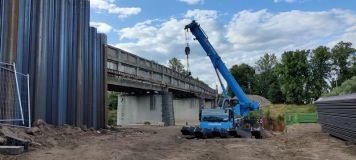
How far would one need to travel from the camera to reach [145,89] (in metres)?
39.6

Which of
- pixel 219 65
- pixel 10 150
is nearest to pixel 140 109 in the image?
pixel 219 65

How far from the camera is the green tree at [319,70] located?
3334 inches

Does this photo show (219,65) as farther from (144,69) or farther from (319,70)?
(319,70)

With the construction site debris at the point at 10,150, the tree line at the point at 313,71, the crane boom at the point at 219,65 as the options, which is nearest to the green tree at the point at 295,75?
the tree line at the point at 313,71

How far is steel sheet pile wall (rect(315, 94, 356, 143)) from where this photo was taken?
48.3 ft

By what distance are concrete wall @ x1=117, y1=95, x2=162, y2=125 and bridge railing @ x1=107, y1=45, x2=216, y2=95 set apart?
2216 mm

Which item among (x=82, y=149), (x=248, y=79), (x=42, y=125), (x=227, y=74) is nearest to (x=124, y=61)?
(x=227, y=74)

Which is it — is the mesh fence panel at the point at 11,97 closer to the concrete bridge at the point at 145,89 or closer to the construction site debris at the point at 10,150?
the construction site debris at the point at 10,150

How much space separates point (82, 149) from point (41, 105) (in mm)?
5246

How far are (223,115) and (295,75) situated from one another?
62308 mm

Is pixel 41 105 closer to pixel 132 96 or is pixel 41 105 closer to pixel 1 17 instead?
pixel 1 17

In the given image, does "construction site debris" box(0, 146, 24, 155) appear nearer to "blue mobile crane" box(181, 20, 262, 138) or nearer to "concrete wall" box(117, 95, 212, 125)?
"blue mobile crane" box(181, 20, 262, 138)

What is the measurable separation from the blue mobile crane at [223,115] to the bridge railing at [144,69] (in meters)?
5.45

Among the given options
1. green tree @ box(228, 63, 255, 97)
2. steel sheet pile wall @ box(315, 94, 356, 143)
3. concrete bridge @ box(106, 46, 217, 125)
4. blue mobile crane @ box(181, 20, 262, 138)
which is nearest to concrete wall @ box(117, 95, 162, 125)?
concrete bridge @ box(106, 46, 217, 125)
